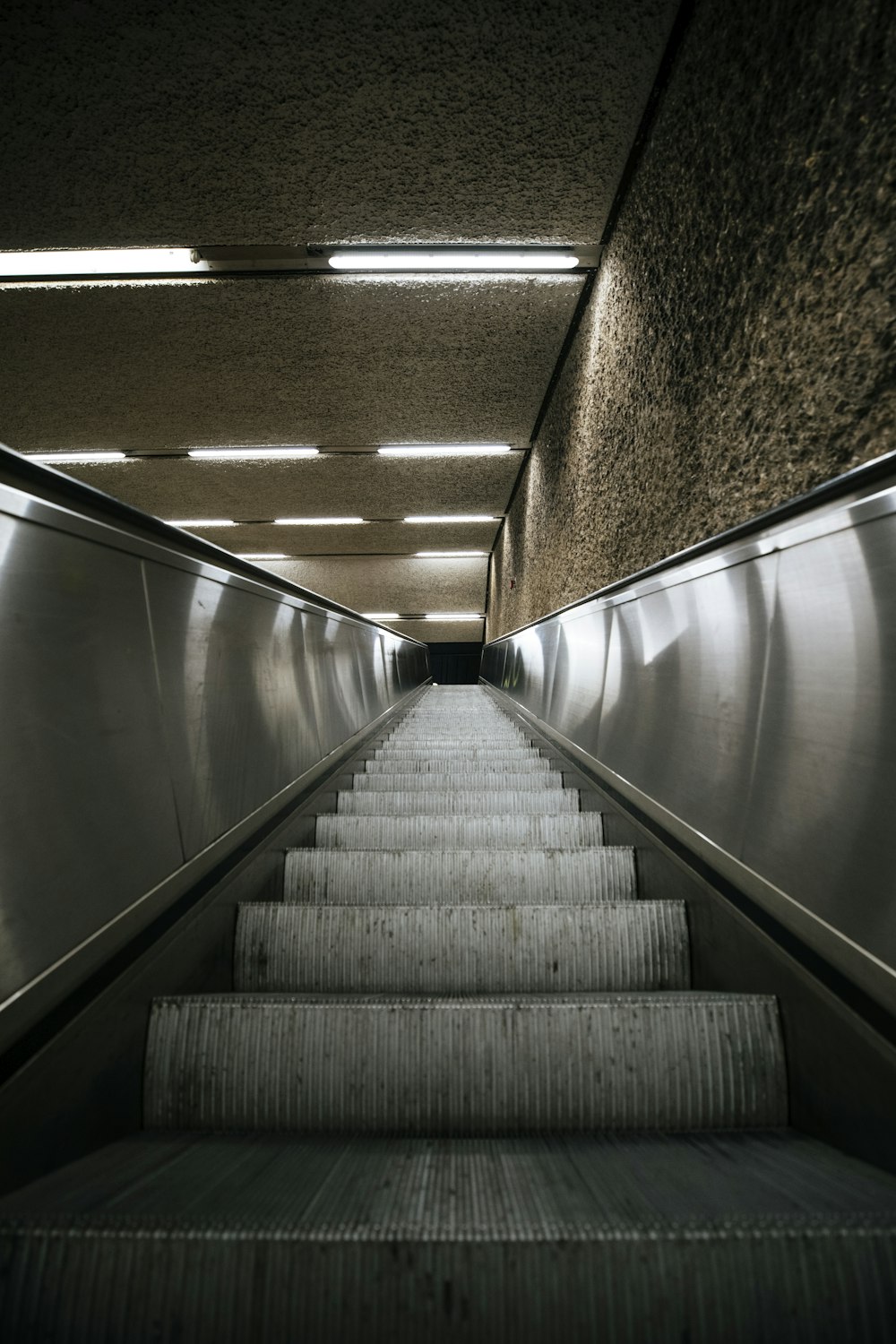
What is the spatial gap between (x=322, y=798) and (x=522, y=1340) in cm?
200

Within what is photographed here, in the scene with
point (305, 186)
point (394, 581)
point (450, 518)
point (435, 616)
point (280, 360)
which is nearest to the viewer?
point (305, 186)

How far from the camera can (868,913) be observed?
1.00 metres

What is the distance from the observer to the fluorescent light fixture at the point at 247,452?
816 cm

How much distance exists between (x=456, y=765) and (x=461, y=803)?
59 centimetres

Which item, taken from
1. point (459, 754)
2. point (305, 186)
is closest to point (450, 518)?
point (305, 186)

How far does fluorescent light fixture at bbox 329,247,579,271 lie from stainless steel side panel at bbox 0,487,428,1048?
3.50 meters

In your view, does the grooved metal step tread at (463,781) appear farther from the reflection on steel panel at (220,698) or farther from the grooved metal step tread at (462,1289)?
the grooved metal step tread at (462,1289)

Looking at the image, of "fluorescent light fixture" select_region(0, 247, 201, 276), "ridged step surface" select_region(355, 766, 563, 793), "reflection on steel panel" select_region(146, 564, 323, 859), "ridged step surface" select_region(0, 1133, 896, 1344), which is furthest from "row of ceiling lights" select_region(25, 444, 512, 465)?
"ridged step surface" select_region(0, 1133, 896, 1344)

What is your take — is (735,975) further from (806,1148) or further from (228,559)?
(228,559)

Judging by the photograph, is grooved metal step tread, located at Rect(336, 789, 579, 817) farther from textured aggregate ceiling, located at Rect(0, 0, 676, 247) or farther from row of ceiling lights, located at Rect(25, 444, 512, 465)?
row of ceiling lights, located at Rect(25, 444, 512, 465)

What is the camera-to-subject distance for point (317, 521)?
11375mm

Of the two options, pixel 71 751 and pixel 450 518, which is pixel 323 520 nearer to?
pixel 450 518

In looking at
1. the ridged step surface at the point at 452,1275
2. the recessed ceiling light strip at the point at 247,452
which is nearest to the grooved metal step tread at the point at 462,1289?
the ridged step surface at the point at 452,1275

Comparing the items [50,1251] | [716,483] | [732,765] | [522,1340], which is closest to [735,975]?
[732,765]
